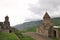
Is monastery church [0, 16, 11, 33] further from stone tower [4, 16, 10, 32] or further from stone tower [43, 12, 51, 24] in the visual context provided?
stone tower [43, 12, 51, 24]

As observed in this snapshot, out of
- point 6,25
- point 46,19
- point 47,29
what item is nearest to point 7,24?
point 6,25

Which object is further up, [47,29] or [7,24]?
[7,24]

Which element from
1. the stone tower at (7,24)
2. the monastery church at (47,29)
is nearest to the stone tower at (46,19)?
the monastery church at (47,29)

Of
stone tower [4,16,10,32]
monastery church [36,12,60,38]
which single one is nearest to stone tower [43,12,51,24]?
monastery church [36,12,60,38]

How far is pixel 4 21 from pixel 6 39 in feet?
75.6

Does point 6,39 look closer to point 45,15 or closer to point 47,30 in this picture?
point 47,30

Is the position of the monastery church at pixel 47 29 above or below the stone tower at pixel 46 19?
below

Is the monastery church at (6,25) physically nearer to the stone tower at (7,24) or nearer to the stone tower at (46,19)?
the stone tower at (7,24)

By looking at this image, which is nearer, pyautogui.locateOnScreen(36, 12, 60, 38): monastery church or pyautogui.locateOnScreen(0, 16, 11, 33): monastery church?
pyautogui.locateOnScreen(36, 12, 60, 38): monastery church

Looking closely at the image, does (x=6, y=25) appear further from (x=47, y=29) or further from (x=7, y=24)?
(x=47, y=29)

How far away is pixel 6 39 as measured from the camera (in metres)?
50.4

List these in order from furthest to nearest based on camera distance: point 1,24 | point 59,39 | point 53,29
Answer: point 1,24, point 53,29, point 59,39

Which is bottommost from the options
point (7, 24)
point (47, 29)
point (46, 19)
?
point (47, 29)

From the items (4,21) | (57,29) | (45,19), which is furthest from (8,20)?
(57,29)
